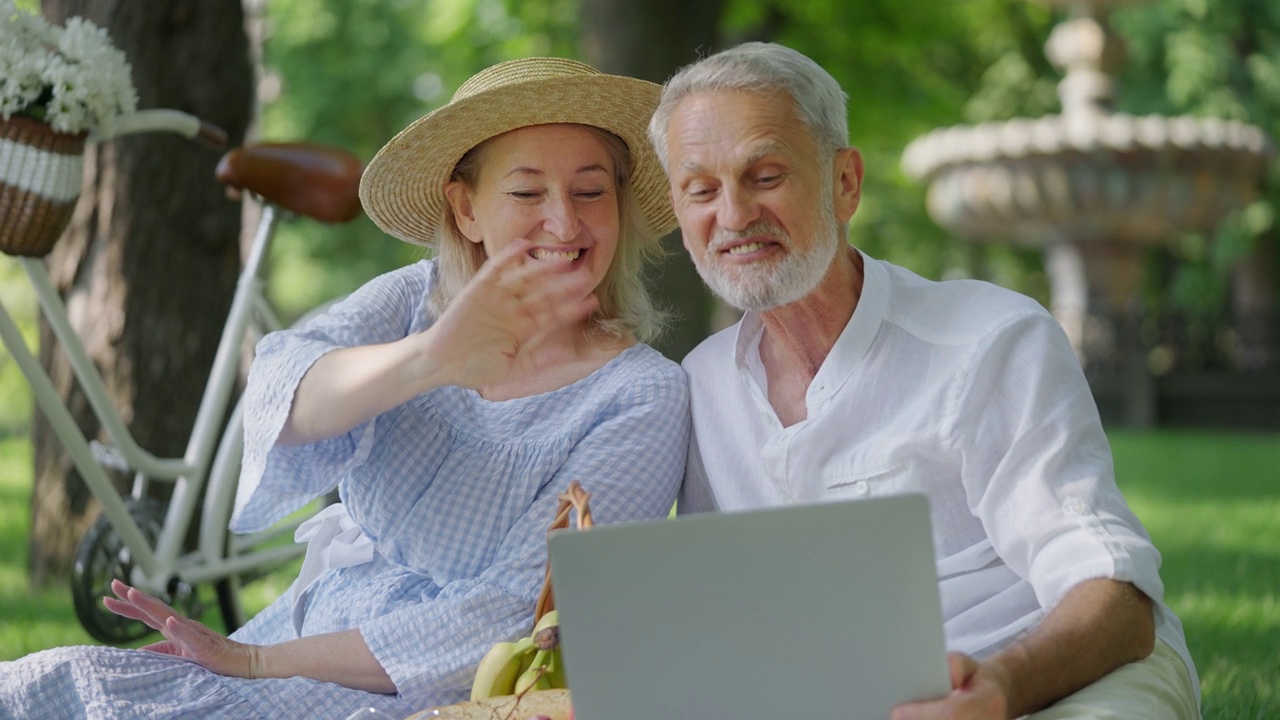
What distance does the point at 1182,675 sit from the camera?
8.62 ft

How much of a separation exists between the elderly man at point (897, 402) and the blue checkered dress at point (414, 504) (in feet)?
0.67

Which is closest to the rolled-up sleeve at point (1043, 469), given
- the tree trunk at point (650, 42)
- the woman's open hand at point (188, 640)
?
the woman's open hand at point (188, 640)

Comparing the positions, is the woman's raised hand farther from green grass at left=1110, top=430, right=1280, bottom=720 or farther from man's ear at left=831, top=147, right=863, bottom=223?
green grass at left=1110, top=430, right=1280, bottom=720

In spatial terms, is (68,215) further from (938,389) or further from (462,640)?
(938,389)

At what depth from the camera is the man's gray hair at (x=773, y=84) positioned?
9.14 ft

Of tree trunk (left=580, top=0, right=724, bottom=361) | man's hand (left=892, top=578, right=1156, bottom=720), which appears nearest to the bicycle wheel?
man's hand (left=892, top=578, right=1156, bottom=720)

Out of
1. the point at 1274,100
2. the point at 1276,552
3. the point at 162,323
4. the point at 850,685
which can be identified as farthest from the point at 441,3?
the point at 850,685

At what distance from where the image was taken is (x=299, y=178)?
497 centimetres

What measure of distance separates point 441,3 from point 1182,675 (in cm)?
1410

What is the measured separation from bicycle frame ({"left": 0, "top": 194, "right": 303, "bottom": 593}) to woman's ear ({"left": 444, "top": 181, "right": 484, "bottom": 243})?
1.89m

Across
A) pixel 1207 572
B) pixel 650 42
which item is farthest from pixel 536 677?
→ pixel 650 42

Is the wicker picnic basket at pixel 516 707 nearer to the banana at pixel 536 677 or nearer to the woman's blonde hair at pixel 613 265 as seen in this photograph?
the banana at pixel 536 677


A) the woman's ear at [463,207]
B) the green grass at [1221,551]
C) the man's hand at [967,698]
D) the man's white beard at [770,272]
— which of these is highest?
the woman's ear at [463,207]

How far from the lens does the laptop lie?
1.99 m
